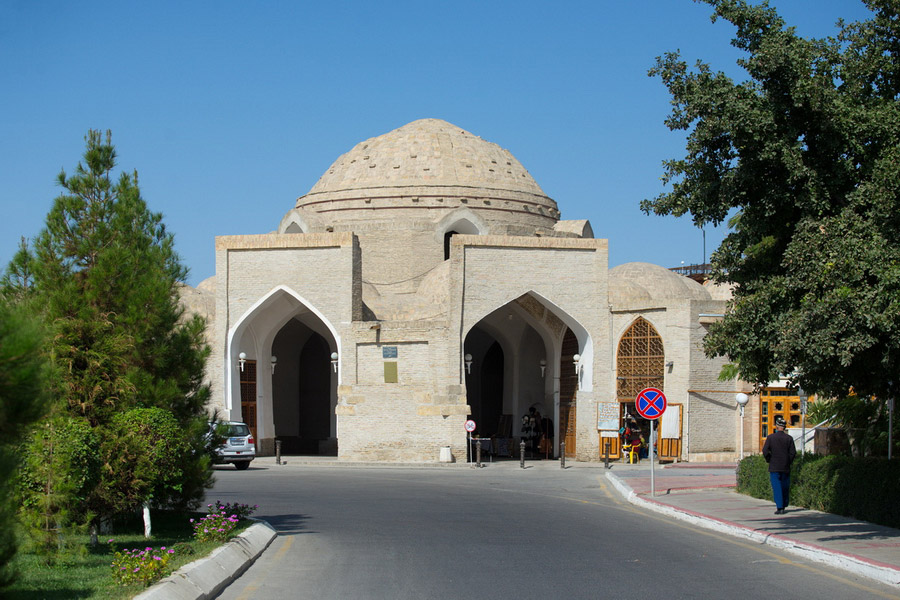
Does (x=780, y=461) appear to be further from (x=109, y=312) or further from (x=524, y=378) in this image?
(x=524, y=378)

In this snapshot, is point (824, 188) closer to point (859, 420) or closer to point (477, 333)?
point (859, 420)

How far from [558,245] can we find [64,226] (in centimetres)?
2099

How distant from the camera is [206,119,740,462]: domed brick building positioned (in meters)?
28.5

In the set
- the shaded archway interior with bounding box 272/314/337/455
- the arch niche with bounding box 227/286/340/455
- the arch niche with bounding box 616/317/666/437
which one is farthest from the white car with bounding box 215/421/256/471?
the shaded archway interior with bounding box 272/314/337/455

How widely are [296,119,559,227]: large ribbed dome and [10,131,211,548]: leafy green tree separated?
2518 cm

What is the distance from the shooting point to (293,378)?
38469 millimetres

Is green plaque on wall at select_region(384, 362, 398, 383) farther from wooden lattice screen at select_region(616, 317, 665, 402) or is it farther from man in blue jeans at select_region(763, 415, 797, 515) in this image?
man in blue jeans at select_region(763, 415, 797, 515)

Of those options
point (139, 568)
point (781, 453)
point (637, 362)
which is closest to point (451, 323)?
point (637, 362)

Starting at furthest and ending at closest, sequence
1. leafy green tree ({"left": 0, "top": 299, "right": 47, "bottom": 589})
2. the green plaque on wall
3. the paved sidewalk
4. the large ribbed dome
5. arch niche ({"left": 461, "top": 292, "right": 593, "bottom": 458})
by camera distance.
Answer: the large ribbed dome, arch niche ({"left": 461, "top": 292, "right": 593, "bottom": 458}), the green plaque on wall, the paved sidewalk, leafy green tree ({"left": 0, "top": 299, "right": 47, "bottom": 589})

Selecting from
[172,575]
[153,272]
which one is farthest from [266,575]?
[153,272]

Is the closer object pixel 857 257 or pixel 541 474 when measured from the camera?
pixel 857 257

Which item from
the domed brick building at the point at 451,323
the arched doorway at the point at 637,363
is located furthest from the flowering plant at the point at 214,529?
the arched doorway at the point at 637,363

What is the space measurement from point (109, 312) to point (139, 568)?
141 inches

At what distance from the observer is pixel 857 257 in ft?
32.2
